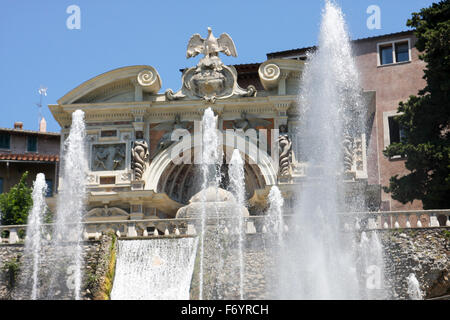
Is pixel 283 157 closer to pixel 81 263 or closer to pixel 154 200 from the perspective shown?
pixel 154 200

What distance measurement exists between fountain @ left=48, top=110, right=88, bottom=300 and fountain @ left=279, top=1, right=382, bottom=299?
6.09m

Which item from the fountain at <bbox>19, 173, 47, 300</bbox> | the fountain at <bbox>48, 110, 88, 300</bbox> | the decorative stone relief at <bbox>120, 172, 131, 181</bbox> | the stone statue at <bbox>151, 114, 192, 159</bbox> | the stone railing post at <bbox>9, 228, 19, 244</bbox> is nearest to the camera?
the fountain at <bbox>48, 110, 88, 300</bbox>

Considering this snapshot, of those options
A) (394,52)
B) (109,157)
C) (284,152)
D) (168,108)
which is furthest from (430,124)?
(109,157)

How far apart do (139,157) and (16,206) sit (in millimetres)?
5787

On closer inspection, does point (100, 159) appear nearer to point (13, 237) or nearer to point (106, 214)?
point (106, 214)

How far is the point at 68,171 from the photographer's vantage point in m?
28.2

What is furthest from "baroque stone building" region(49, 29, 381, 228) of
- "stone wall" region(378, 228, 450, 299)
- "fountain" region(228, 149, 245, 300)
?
"stone wall" region(378, 228, 450, 299)

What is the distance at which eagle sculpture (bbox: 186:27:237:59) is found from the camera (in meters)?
29.5

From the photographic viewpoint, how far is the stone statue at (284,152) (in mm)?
27484

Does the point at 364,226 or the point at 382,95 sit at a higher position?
the point at 382,95

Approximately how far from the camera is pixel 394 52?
32969 mm

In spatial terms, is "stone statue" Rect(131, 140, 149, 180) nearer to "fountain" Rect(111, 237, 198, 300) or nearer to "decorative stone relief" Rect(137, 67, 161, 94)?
"decorative stone relief" Rect(137, 67, 161, 94)
